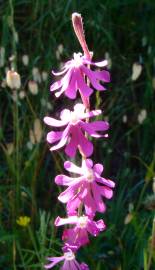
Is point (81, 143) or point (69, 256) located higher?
point (81, 143)

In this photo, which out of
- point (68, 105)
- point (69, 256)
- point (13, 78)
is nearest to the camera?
point (69, 256)

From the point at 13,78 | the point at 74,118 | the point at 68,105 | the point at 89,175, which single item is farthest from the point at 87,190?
the point at 68,105

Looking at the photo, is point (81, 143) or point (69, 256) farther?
point (69, 256)

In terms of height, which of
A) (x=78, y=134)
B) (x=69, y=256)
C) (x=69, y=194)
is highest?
(x=78, y=134)

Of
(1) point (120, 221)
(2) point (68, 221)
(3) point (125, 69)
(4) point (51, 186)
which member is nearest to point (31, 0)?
(3) point (125, 69)

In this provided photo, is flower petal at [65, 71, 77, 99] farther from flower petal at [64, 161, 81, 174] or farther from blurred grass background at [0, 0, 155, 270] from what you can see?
blurred grass background at [0, 0, 155, 270]

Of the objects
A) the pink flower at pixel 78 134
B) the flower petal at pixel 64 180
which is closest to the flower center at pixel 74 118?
the pink flower at pixel 78 134

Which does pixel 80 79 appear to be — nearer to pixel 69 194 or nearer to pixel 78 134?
pixel 78 134

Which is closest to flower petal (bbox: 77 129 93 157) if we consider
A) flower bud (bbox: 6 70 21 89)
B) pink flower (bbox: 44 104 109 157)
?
pink flower (bbox: 44 104 109 157)
